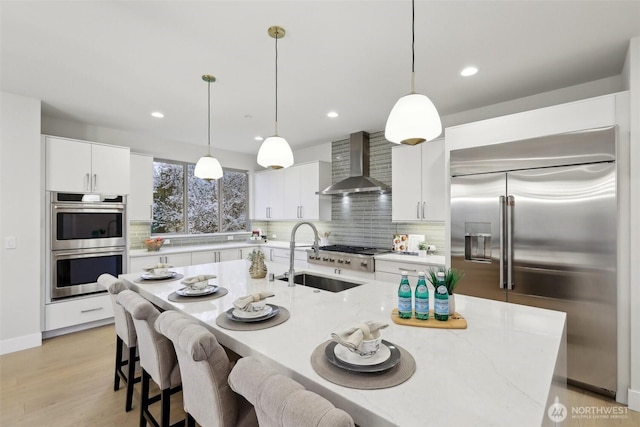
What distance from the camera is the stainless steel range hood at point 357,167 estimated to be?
4.25 metres

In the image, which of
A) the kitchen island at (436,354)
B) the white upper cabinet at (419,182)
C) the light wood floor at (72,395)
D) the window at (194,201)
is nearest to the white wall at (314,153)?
the window at (194,201)

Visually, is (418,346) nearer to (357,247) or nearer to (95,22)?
(95,22)

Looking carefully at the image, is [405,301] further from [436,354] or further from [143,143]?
[143,143]

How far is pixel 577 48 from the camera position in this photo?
7.29 ft

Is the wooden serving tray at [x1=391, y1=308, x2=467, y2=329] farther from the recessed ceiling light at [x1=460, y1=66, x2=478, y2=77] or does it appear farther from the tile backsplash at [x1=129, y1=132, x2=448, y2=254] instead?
the tile backsplash at [x1=129, y1=132, x2=448, y2=254]

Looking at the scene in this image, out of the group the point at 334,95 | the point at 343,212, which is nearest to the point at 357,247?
the point at 343,212

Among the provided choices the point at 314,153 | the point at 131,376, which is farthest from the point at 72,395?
the point at 314,153

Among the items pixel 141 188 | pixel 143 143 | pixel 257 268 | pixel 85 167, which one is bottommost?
pixel 257 268

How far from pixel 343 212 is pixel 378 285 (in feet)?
9.21

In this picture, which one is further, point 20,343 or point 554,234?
point 20,343

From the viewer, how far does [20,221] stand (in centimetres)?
317

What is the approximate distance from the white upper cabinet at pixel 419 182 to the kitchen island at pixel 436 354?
190cm

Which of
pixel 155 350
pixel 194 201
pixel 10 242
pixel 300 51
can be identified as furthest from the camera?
pixel 194 201

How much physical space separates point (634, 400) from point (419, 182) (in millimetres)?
2574
